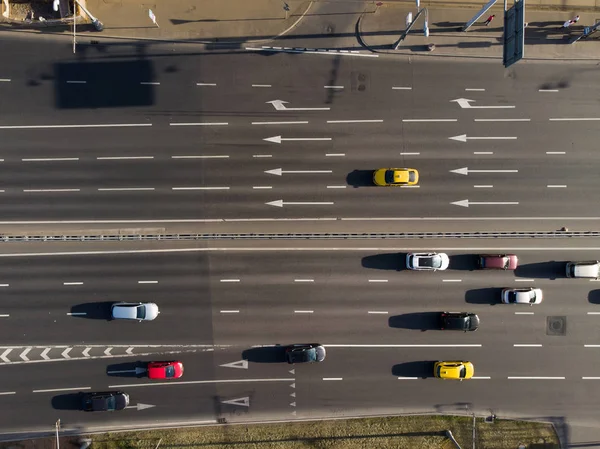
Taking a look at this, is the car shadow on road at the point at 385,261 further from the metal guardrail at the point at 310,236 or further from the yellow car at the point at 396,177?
the yellow car at the point at 396,177

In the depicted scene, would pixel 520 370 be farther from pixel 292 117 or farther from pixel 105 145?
pixel 105 145

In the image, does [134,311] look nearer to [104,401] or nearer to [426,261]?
[104,401]

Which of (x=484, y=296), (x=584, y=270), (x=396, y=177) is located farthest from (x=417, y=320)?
(x=584, y=270)

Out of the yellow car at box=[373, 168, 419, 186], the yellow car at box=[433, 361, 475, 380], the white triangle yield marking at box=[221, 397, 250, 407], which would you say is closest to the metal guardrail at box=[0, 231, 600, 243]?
the yellow car at box=[373, 168, 419, 186]

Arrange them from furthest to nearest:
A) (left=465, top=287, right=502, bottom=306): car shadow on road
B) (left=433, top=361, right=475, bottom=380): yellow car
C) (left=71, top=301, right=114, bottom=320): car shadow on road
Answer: (left=465, top=287, right=502, bottom=306): car shadow on road
(left=71, top=301, right=114, bottom=320): car shadow on road
(left=433, top=361, right=475, bottom=380): yellow car

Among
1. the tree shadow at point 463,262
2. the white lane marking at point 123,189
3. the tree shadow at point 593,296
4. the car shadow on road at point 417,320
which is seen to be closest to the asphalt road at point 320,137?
the white lane marking at point 123,189

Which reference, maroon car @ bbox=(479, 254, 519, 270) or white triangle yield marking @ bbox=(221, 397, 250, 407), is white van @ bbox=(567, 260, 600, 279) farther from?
white triangle yield marking @ bbox=(221, 397, 250, 407)
